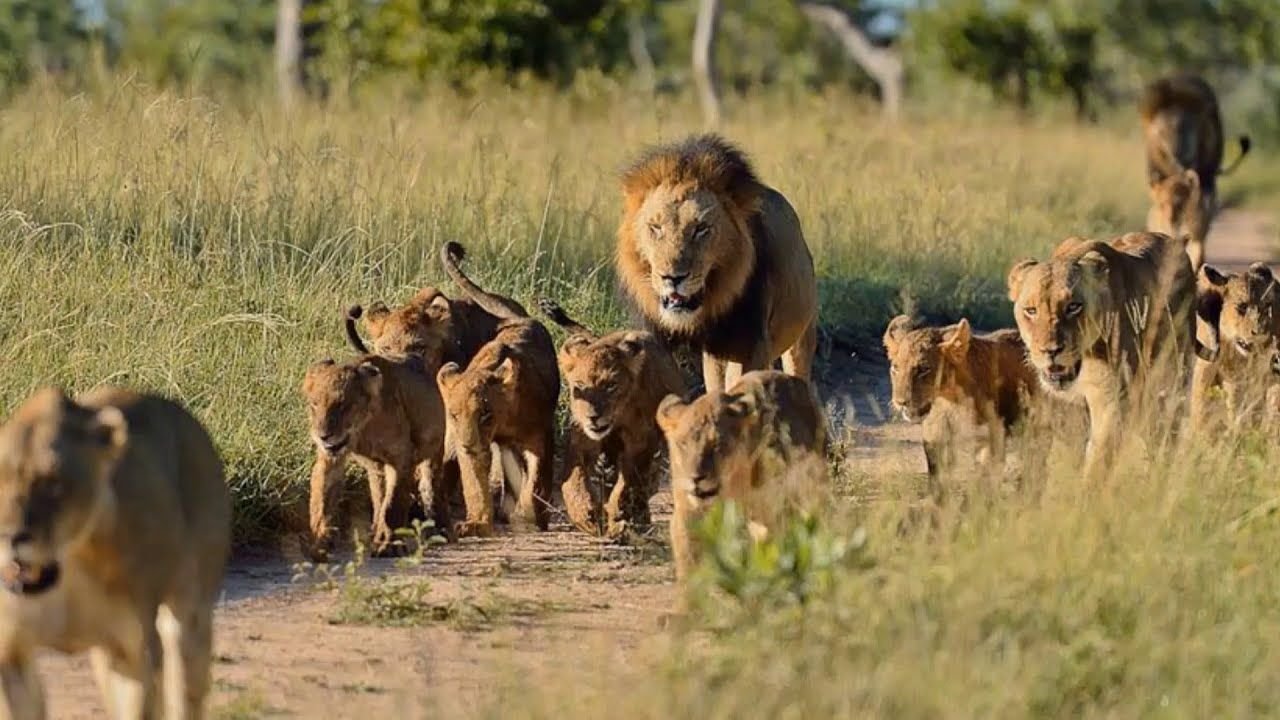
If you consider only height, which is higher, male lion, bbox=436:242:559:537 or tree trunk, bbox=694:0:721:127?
tree trunk, bbox=694:0:721:127

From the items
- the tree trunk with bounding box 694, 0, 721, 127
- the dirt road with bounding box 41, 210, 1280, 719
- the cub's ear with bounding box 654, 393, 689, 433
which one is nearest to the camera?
the dirt road with bounding box 41, 210, 1280, 719

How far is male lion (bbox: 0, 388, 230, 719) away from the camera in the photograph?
13.5 ft

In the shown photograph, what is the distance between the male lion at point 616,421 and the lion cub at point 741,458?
43.0 inches

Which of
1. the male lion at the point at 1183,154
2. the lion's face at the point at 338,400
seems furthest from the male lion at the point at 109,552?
the male lion at the point at 1183,154

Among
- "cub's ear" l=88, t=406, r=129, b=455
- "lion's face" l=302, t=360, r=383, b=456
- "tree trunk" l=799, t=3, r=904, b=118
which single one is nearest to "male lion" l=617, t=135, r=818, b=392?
"lion's face" l=302, t=360, r=383, b=456

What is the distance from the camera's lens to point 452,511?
800cm

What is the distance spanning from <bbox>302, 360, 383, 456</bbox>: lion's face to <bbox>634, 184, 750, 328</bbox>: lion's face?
1.28m

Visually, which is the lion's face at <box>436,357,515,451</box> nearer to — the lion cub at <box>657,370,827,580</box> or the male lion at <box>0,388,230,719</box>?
the lion cub at <box>657,370,827,580</box>

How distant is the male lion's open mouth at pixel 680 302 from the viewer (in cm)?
787

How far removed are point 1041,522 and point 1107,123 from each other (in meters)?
26.2

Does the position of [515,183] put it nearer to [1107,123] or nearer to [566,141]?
[566,141]

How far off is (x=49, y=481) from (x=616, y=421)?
10.8 ft

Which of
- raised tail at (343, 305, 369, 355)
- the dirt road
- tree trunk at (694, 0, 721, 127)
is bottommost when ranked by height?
the dirt road

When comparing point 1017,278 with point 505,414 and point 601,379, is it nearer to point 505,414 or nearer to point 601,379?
point 601,379
